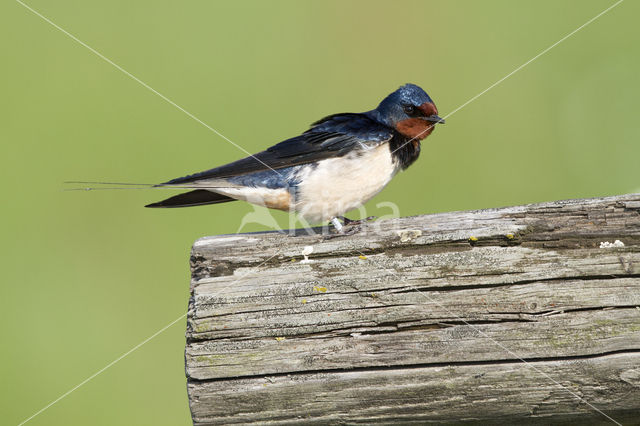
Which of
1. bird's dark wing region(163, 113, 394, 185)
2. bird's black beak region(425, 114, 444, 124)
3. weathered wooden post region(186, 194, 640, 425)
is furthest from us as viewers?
bird's black beak region(425, 114, 444, 124)

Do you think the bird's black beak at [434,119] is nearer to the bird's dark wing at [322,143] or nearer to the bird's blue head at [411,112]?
the bird's blue head at [411,112]

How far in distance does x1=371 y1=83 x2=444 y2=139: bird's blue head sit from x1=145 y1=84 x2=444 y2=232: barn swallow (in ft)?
0.04

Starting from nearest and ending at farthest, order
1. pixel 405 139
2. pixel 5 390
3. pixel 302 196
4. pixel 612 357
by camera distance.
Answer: pixel 612 357
pixel 302 196
pixel 405 139
pixel 5 390

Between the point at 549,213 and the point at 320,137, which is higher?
the point at 320,137

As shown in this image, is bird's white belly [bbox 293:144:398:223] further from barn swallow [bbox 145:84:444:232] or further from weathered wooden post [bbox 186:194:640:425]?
weathered wooden post [bbox 186:194:640:425]

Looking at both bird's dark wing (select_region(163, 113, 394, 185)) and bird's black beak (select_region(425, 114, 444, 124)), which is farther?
bird's black beak (select_region(425, 114, 444, 124))

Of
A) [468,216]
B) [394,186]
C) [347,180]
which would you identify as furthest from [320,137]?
[394,186]

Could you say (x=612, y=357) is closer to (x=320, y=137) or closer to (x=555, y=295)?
(x=555, y=295)

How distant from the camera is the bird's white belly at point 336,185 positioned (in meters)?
3.16

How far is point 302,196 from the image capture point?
318 centimetres

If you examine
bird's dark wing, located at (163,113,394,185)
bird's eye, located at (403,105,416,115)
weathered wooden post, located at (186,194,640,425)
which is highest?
bird's eye, located at (403,105,416,115)

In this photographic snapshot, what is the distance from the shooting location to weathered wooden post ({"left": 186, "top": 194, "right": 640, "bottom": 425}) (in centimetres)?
171

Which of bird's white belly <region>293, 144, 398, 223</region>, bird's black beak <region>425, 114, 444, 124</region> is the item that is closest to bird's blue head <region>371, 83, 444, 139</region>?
bird's black beak <region>425, 114, 444, 124</region>

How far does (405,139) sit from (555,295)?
1.91 metres
